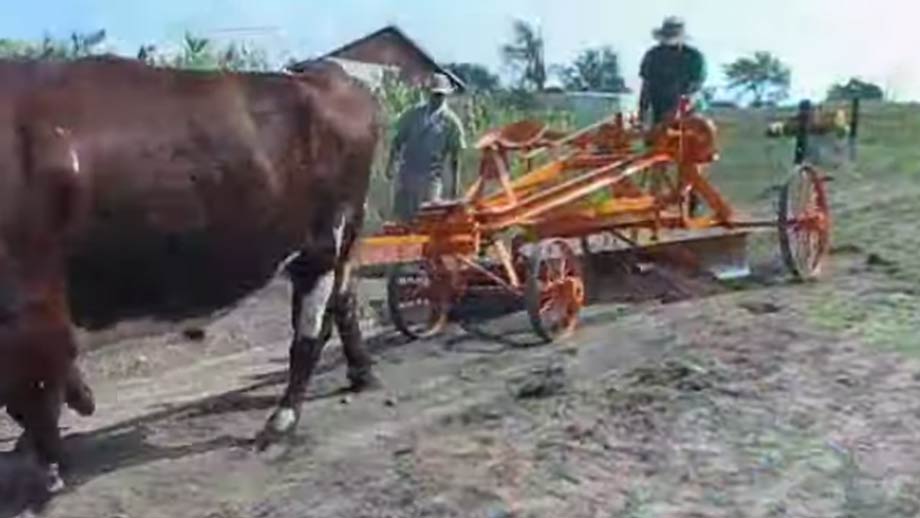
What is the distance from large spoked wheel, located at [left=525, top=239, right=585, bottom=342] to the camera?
1052cm

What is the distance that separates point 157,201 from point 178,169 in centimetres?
20

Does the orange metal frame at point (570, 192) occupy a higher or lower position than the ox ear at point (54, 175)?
lower

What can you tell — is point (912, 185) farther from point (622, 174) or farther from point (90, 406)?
point (90, 406)

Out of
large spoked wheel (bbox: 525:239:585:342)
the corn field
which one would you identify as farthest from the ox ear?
the corn field

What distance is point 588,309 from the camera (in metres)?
12.0

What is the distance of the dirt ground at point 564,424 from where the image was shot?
677 centimetres

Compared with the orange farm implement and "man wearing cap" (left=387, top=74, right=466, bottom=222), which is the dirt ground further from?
"man wearing cap" (left=387, top=74, right=466, bottom=222)

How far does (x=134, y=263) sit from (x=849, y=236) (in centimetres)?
825

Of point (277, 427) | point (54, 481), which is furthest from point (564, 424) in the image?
point (54, 481)

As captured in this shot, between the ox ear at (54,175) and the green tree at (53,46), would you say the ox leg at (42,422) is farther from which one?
the green tree at (53,46)

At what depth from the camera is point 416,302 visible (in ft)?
37.4

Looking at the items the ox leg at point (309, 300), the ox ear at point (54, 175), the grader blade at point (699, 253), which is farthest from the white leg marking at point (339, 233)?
the grader blade at point (699, 253)

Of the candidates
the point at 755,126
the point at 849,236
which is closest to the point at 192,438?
the point at 849,236

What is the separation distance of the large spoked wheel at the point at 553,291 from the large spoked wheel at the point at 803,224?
6.48 feet
